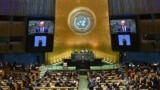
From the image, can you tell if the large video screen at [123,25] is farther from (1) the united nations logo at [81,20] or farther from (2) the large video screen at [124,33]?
(1) the united nations logo at [81,20]

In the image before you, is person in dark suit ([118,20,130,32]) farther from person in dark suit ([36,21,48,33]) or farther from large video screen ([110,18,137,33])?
person in dark suit ([36,21,48,33])

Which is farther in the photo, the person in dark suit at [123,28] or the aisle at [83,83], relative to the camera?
the person in dark suit at [123,28]

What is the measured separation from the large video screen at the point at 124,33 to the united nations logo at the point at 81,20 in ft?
8.84

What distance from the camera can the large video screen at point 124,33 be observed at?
33.2 m

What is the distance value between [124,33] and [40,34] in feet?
28.4

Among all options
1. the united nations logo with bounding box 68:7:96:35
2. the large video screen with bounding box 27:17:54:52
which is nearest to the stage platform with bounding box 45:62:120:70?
the large video screen with bounding box 27:17:54:52

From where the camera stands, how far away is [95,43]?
119 ft

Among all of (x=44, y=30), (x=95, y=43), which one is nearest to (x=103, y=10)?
(x=95, y=43)

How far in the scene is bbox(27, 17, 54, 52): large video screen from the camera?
33312 millimetres

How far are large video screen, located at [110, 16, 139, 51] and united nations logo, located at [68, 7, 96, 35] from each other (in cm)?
269

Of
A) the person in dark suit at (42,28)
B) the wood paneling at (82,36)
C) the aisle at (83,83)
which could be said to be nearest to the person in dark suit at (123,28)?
the wood paneling at (82,36)

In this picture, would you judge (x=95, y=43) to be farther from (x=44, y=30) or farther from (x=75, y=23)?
(x=44, y=30)

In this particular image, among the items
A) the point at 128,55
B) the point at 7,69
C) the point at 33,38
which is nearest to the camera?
the point at 7,69

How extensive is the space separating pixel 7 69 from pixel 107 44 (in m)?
12.4
